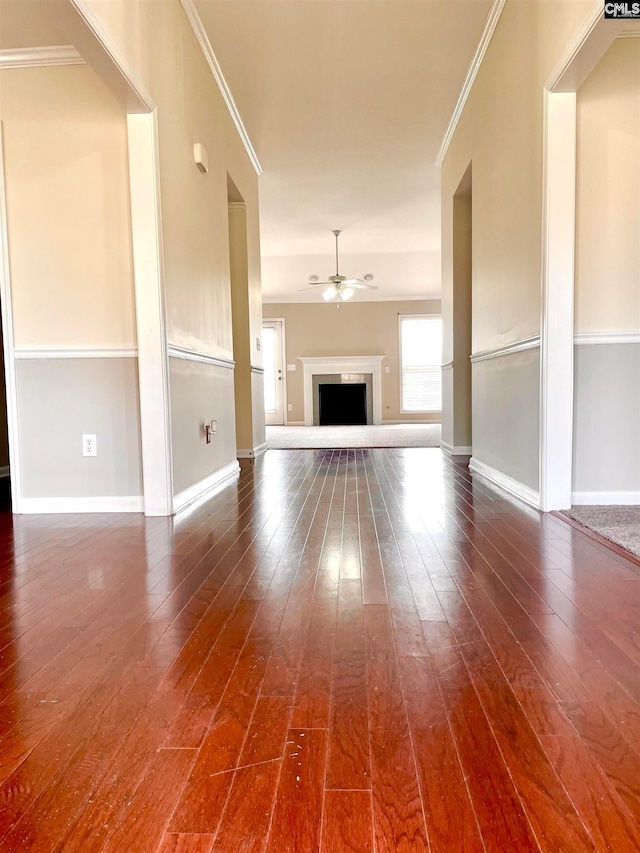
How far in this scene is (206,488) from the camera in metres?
3.00

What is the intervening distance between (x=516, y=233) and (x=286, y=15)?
1814 millimetres

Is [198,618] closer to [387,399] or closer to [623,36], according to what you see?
[623,36]

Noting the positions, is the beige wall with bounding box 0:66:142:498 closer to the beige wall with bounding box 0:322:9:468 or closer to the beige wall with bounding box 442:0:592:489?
the beige wall with bounding box 0:322:9:468

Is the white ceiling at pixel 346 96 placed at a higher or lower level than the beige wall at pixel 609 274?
higher

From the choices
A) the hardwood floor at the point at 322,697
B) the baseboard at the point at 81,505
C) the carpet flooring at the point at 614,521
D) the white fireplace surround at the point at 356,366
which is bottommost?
the hardwood floor at the point at 322,697

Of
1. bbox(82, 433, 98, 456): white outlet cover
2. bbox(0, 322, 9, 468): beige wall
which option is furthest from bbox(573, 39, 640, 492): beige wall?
bbox(0, 322, 9, 468): beige wall

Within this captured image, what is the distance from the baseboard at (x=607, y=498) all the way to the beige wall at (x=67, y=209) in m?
2.30

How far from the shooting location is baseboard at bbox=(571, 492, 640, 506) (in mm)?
2455

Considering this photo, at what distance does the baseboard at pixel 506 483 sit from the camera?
2.51m

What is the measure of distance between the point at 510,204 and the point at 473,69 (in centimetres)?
136

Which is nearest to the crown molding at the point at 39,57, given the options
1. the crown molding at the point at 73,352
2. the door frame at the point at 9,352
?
the door frame at the point at 9,352

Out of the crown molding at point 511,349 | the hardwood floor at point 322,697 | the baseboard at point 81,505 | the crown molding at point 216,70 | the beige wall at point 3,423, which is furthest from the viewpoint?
the beige wall at point 3,423

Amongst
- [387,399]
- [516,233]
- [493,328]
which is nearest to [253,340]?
[493,328]

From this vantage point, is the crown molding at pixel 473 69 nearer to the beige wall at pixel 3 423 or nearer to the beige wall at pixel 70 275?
the beige wall at pixel 70 275
